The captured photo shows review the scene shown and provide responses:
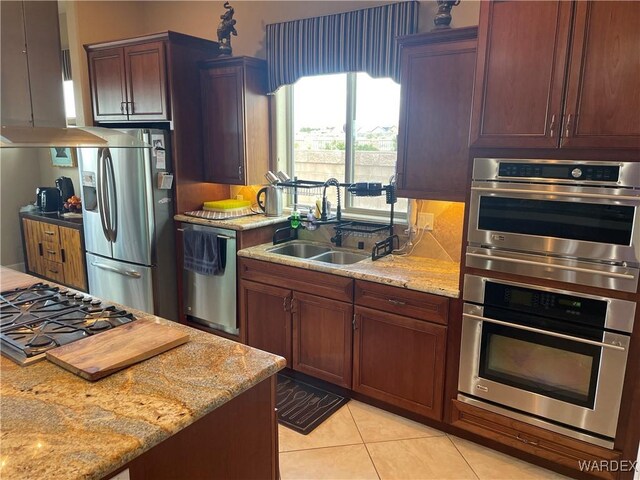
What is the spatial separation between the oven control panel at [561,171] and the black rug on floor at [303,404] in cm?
171

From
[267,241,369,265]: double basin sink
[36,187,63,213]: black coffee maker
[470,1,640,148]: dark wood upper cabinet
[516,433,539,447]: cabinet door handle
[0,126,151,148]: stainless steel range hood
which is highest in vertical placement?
[470,1,640,148]: dark wood upper cabinet

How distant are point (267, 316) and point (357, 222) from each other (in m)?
0.93

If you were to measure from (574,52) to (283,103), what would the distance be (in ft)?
7.43

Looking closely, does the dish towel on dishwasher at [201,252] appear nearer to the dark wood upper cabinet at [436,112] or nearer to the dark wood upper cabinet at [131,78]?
the dark wood upper cabinet at [131,78]

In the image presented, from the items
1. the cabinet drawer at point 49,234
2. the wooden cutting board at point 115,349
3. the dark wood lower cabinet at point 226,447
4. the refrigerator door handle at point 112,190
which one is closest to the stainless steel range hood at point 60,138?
the wooden cutting board at point 115,349

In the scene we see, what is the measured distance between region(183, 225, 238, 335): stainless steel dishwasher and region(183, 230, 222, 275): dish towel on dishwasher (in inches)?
1.3

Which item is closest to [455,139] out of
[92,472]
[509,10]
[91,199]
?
[509,10]

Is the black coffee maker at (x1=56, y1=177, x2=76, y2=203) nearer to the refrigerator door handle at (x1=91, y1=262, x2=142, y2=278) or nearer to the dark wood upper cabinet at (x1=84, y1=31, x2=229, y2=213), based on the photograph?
the refrigerator door handle at (x1=91, y1=262, x2=142, y2=278)

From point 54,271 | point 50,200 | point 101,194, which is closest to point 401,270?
point 101,194

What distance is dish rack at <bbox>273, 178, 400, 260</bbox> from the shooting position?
2982 mm

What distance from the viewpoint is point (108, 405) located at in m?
1.23

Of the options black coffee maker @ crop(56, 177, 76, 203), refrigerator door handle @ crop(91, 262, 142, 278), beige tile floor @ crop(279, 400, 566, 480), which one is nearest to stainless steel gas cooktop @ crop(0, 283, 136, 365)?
beige tile floor @ crop(279, 400, 566, 480)

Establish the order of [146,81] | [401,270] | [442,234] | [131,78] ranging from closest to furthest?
[401,270] < [442,234] < [146,81] < [131,78]

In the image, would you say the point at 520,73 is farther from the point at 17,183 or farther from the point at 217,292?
the point at 17,183
